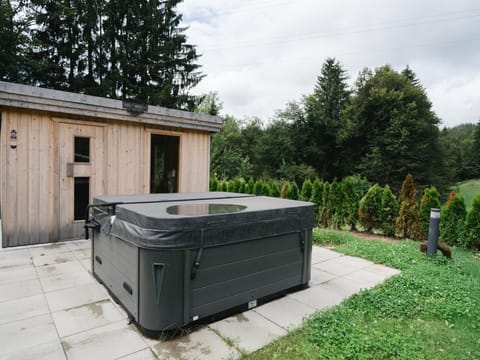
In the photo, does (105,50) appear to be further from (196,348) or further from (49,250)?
(196,348)

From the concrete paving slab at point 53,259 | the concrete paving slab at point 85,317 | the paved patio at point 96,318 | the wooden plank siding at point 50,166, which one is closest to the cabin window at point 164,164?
the wooden plank siding at point 50,166

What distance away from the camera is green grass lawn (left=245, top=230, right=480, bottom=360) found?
1.84 meters

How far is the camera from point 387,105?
16.3 m

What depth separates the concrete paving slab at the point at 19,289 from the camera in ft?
8.37

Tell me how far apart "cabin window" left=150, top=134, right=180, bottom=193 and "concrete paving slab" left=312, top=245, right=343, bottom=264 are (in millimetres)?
3272

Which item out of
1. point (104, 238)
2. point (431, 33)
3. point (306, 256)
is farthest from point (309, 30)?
point (104, 238)

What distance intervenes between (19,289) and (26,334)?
0.94 meters

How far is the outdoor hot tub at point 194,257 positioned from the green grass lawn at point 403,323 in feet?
1.68

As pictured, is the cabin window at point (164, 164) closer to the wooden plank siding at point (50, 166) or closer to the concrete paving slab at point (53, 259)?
the wooden plank siding at point (50, 166)

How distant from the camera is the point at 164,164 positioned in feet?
22.1

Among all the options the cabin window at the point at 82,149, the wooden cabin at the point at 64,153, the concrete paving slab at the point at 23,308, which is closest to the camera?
the concrete paving slab at the point at 23,308

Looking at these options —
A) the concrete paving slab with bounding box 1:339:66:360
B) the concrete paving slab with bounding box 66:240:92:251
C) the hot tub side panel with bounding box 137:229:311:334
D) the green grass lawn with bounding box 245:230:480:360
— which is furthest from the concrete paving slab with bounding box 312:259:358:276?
the concrete paving slab with bounding box 66:240:92:251

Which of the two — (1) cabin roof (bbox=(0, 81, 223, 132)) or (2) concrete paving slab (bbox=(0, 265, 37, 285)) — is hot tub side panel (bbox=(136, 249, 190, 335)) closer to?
(2) concrete paving slab (bbox=(0, 265, 37, 285))

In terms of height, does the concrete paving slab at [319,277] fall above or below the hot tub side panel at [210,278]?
below
